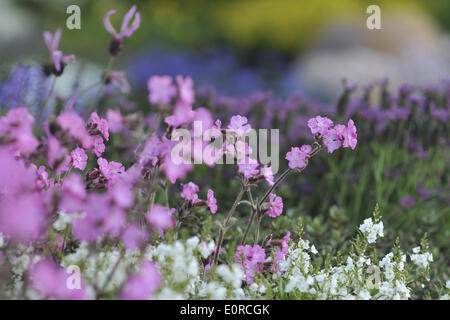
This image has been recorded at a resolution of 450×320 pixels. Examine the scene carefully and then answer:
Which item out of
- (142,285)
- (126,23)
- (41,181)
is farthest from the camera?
(41,181)

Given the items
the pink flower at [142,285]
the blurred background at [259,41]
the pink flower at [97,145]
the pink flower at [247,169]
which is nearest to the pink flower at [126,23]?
the pink flower at [97,145]

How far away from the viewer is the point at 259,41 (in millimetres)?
7020

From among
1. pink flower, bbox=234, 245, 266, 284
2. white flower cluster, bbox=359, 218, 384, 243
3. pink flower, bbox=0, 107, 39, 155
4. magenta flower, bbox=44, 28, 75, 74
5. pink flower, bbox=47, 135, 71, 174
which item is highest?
magenta flower, bbox=44, 28, 75, 74

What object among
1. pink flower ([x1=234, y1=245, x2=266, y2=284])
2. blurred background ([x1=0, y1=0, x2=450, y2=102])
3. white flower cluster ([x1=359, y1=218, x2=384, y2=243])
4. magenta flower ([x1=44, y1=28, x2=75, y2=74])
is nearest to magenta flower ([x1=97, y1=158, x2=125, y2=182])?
magenta flower ([x1=44, y1=28, x2=75, y2=74])

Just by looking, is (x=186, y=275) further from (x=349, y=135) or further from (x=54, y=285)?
(x=349, y=135)

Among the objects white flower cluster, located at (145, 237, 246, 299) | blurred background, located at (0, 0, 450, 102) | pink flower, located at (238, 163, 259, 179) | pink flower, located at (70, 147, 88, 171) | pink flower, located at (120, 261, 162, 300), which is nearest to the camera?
pink flower, located at (120, 261, 162, 300)

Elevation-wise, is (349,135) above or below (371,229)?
above

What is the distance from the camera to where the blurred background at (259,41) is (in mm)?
5469

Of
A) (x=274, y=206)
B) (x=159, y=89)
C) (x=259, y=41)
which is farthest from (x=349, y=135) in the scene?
(x=259, y=41)

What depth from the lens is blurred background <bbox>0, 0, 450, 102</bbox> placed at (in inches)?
215

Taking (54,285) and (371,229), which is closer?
(54,285)

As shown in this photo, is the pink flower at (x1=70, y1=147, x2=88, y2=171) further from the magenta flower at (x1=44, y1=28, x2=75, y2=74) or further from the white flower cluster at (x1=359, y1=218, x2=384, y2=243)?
the white flower cluster at (x1=359, y1=218, x2=384, y2=243)

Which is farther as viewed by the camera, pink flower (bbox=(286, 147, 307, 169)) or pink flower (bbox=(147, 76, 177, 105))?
pink flower (bbox=(286, 147, 307, 169))
